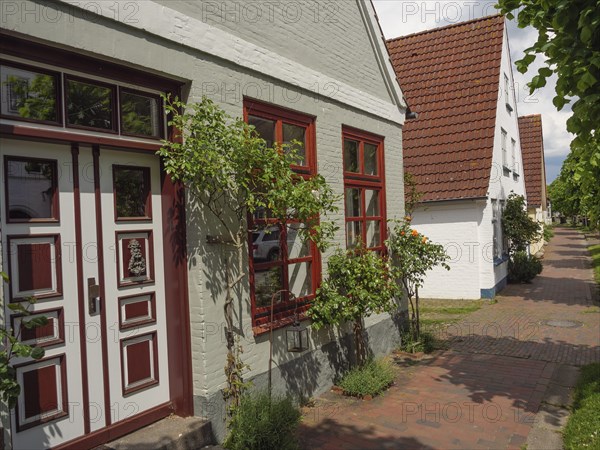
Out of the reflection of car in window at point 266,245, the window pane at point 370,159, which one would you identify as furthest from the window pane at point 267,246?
the window pane at point 370,159

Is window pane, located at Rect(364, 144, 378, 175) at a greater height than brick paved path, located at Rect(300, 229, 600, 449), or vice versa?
window pane, located at Rect(364, 144, 378, 175)

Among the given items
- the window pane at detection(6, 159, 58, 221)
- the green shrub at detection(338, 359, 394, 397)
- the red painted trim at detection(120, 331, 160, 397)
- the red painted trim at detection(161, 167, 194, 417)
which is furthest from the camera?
the green shrub at detection(338, 359, 394, 397)

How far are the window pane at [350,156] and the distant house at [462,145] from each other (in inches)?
233

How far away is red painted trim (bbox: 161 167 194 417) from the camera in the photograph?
14.8 ft

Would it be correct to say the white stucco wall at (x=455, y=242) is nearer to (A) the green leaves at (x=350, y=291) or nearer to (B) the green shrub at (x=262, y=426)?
(A) the green leaves at (x=350, y=291)

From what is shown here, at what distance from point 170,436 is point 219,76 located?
3.36 m

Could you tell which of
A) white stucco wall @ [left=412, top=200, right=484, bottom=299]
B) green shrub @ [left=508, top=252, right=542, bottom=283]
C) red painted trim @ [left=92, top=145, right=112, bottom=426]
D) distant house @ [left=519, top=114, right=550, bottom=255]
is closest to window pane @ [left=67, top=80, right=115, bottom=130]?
red painted trim @ [left=92, top=145, right=112, bottom=426]

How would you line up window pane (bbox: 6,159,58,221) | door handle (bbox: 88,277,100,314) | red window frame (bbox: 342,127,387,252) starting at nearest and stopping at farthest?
1. window pane (bbox: 6,159,58,221)
2. door handle (bbox: 88,277,100,314)
3. red window frame (bbox: 342,127,387,252)

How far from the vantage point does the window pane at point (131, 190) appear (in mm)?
4219

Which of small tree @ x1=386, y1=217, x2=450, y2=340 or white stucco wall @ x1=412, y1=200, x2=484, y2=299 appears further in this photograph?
white stucco wall @ x1=412, y1=200, x2=484, y2=299

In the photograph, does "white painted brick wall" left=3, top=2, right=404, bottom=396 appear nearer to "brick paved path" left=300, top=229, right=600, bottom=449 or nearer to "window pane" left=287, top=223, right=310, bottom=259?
"window pane" left=287, top=223, right=310, bottom=259

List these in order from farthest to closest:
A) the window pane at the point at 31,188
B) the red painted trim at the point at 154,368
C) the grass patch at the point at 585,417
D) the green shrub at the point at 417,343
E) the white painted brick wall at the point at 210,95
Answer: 1. the green shrub at the point at 417,343
2. the grass patch at the point at 585,417
3. the red painted trim at the point at 154,368
4. the white painted brick wall at the point at 210,95
5. the window pane at the point at 31,188

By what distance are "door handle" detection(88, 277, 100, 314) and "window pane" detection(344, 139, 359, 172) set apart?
4099 millimetres

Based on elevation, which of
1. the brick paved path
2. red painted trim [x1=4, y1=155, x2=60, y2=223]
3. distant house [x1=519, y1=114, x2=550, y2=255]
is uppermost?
distant house [x1=519, y1=114, x2=550, y2=255]
